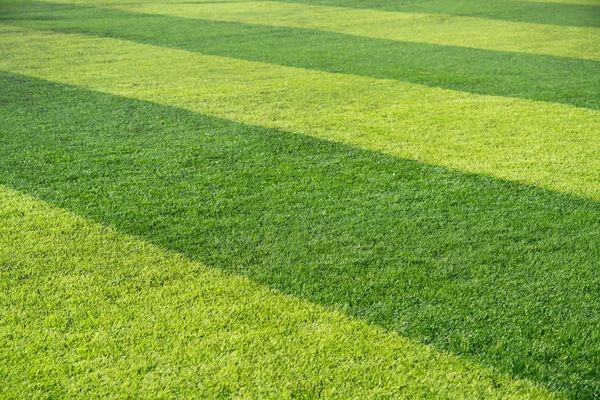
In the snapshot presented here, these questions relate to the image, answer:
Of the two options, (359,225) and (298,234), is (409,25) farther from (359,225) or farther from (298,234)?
(298,234)

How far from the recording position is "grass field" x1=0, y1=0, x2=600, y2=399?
78.8 inches

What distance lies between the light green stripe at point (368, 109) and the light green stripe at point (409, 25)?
2.74 m

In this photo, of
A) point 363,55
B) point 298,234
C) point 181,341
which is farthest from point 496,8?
point 181,341

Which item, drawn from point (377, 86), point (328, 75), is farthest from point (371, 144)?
point (328, 75)

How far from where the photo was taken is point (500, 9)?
37.7 feet

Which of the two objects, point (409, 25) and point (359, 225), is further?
point (409, 25)

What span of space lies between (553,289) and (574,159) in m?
1.63

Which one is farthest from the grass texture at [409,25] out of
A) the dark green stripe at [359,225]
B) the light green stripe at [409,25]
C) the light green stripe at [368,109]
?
the dark green stripe at [359,225]

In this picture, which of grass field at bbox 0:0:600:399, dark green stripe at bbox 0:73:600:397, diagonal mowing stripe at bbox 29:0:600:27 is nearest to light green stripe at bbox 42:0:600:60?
diagonal mowing stripe at bbox 29:0:600:27

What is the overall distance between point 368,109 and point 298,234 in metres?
2.27

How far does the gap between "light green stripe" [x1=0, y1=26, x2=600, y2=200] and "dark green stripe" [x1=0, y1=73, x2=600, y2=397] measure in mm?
265

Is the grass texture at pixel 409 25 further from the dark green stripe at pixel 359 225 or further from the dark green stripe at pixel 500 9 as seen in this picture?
the dark green stripe at pixel 359 225

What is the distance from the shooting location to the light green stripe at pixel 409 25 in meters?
7.89

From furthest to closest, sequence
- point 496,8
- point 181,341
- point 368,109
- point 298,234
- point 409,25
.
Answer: point 496,8 → point 409,25 → point 368,109 → point 298,234 → point 181,341
